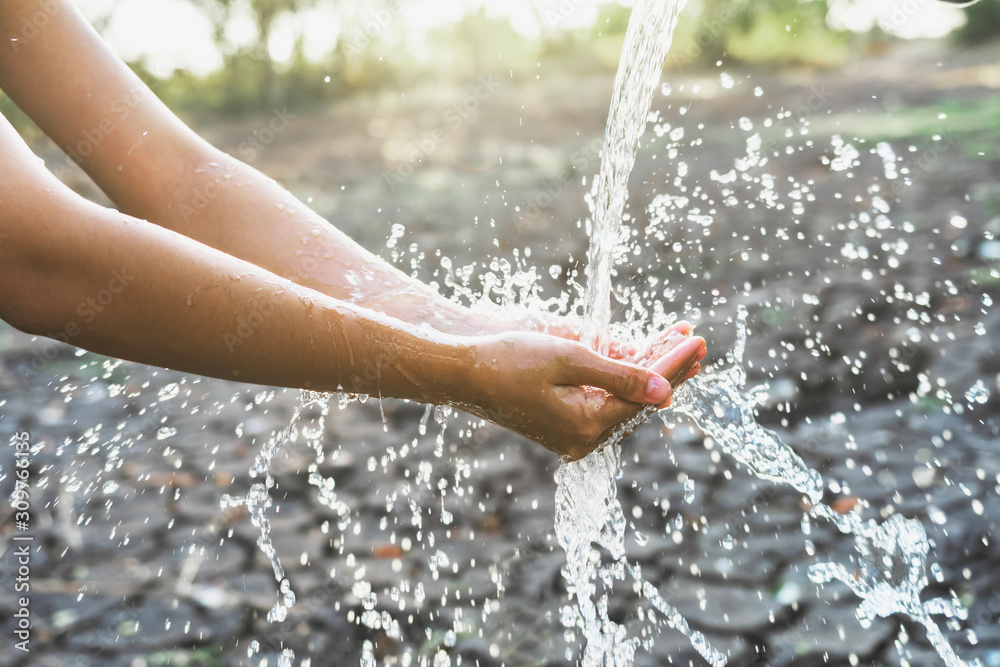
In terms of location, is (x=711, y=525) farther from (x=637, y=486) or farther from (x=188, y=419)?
(x=188, y=419)

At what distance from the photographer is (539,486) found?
280 cm

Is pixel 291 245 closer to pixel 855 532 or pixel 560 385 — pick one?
pixel 560 385

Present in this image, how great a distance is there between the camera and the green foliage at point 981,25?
1248 centimetres

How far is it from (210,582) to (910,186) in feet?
16.9

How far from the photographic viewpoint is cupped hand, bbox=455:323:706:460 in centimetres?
151

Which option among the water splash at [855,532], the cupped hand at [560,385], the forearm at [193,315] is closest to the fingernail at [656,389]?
the cupped hand at [560,385]

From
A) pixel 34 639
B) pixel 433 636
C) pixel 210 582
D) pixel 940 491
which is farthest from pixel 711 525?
pixel 34 639

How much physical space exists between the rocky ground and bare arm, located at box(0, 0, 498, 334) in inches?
34.0

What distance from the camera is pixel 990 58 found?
37.1 feet

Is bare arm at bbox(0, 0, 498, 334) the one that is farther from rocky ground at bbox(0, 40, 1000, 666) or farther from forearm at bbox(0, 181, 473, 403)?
rocky ground at bbox(0, 40, 1000, 666)

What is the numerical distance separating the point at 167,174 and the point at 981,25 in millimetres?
14062

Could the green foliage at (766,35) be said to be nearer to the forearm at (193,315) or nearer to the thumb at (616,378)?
the thumb at (616,378)

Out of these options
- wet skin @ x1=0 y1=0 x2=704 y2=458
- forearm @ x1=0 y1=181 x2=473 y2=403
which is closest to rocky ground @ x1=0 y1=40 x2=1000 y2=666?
wet skin @ x1=0 y1=0 x2=704 y2=458

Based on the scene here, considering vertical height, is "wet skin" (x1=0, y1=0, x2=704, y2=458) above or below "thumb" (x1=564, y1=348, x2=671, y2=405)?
above
